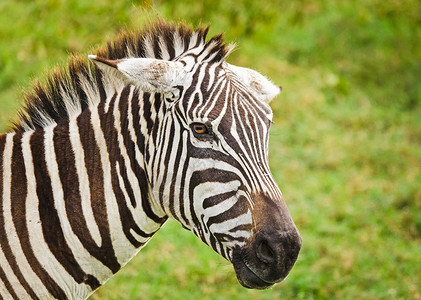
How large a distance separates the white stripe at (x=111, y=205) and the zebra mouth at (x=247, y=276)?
2.06ft

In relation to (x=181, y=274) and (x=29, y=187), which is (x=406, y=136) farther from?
(x=29, y=187)

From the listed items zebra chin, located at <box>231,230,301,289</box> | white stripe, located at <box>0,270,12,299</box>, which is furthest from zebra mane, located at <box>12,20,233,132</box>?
zebra chin, located at <box>231,230,301,289</box>

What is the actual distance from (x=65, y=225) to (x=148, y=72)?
2.96 feet

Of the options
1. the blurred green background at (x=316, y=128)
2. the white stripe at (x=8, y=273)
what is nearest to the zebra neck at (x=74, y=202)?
the white stripe at (x=8, y=273)

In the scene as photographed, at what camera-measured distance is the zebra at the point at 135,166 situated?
2371 mm

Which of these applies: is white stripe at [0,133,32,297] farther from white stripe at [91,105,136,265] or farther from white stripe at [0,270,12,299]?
white stripe at [91,105,136,265]

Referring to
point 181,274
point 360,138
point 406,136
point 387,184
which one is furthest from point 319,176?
point 181,274

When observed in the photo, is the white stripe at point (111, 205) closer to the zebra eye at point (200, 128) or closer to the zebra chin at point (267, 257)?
the zebra eye at point (200, 128)

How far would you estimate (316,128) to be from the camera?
10367 millimetres

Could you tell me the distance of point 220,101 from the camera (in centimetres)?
246

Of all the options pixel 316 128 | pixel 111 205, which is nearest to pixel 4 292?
pixel 111 205

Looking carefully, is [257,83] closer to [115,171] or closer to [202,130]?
[202,130]

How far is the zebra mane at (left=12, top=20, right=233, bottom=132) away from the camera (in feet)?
8.96

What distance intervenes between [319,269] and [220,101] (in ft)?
14.2
